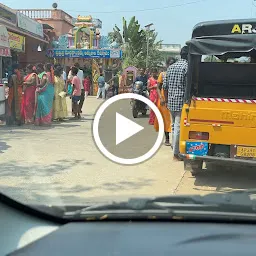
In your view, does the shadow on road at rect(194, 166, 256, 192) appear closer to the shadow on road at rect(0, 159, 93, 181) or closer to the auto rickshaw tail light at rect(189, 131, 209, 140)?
the auto rickshaw tail light at rect(189, 131, 209, 140)

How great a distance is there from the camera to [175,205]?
2129 millimetres

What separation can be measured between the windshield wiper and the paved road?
2600 mm

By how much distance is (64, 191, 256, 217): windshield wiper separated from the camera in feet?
6.73

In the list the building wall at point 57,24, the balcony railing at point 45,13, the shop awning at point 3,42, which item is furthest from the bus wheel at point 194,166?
the balcony railing at point 45,13

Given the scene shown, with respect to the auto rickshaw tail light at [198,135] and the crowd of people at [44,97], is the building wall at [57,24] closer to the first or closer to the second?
the crowd of people at [44,97]

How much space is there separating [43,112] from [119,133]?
2900 mm

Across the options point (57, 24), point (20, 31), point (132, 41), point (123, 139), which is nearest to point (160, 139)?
point (123, 139)

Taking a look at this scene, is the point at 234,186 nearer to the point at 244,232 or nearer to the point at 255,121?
the point at 255,121

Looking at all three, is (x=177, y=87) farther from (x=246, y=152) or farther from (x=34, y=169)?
(x=34, y=169)

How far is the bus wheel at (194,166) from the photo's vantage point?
666 cm

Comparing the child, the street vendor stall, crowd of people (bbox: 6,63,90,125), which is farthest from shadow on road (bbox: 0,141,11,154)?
the street vendor stall

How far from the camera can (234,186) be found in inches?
A: 249

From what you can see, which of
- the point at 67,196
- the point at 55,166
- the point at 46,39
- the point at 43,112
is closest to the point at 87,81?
the point at 46,39

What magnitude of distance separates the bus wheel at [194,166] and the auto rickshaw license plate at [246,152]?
0.65 metres
